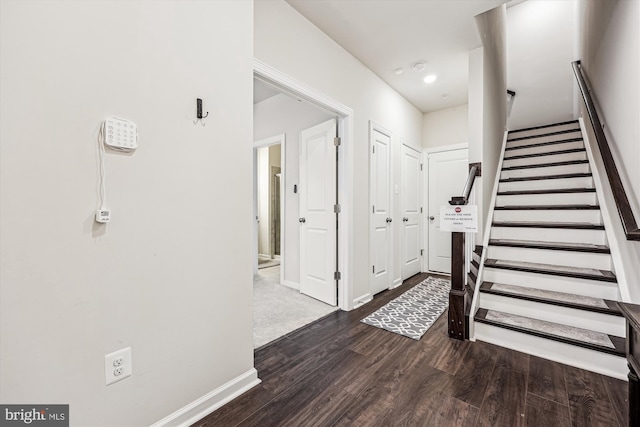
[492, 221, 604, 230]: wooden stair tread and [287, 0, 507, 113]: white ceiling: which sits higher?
[287, 0, 507, 113]: white ceiling

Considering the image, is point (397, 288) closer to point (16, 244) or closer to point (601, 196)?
point (601, 196)

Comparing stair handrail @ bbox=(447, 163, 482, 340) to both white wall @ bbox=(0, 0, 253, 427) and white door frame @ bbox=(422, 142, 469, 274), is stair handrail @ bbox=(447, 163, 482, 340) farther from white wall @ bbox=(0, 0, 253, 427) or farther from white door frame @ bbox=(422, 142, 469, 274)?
white door frame @ bbox=(422, 142, 469, 274)

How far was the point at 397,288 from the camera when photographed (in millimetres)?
3770

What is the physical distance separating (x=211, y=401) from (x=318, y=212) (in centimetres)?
213

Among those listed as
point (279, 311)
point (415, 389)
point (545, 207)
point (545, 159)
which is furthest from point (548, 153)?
point (279, 311)

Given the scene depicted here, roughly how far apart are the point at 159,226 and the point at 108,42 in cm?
82

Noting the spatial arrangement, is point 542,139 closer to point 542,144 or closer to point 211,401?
point 542,144

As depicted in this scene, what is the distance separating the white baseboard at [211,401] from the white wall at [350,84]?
151cm

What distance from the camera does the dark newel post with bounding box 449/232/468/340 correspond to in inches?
89.7

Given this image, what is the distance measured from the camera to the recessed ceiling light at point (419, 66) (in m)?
3.17

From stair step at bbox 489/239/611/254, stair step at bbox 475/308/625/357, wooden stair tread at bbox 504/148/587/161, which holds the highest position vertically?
wooden stair tread at bbox 504/148/587/161

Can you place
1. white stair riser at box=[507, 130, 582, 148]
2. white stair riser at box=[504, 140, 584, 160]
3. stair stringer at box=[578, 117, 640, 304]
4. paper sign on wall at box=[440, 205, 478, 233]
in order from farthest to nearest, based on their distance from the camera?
white stair riser at box=[507, 130, 582, 148] → white stair riser at box=[504, 140, 584, 160] → paper sign on wall at box=[440, 205, 478, 233] → stair stringer at box=[578, 117, 640, 304]

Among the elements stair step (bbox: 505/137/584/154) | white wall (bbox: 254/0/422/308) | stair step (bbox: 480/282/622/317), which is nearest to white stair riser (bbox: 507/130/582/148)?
stair step (bbox: 505/137/584/154)

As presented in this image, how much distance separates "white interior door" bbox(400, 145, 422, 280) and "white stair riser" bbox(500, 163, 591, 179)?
3.94 feet
